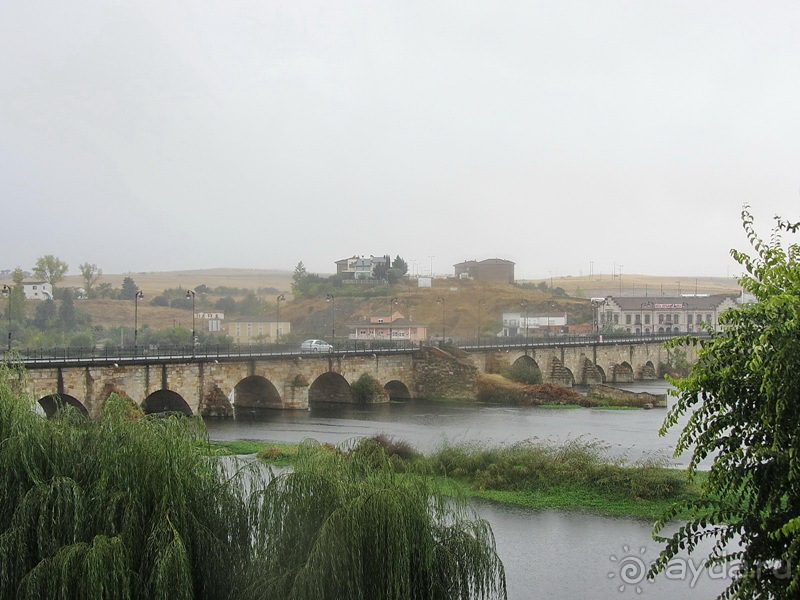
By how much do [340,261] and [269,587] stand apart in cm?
14405

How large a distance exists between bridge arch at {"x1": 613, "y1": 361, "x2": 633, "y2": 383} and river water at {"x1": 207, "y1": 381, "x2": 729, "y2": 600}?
30.6 meters

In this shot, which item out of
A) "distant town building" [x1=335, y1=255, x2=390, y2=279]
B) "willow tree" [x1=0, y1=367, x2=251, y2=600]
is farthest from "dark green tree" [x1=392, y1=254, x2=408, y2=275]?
"willow tree" [x1=0, y1=367, x2=251, y2=600]

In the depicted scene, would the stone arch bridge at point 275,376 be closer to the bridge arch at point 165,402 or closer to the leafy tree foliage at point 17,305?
the bridge arch at point 165,402

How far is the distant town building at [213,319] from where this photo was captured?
10119 cm

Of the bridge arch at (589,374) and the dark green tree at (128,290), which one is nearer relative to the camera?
the bridge arch at (589,374)

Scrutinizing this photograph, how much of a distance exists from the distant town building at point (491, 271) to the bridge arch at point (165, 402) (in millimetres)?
109365

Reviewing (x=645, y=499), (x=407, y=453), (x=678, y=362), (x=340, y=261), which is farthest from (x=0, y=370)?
(x=340, y=261)

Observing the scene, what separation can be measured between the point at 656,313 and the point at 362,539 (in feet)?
378

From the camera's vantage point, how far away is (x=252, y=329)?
98.1m

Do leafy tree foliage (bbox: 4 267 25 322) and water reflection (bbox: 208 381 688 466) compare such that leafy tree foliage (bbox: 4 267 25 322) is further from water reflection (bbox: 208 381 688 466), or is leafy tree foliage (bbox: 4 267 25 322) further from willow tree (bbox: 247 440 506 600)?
willow tree (bbox: 247 440 506 600)

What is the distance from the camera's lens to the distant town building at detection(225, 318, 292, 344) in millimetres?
95769

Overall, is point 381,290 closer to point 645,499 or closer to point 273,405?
point 273,405

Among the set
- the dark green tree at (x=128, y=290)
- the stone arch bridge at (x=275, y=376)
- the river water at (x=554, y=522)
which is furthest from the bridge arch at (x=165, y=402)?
the dark green tree at (x=128, y=290)

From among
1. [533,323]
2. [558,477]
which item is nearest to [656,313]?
[533,323]
